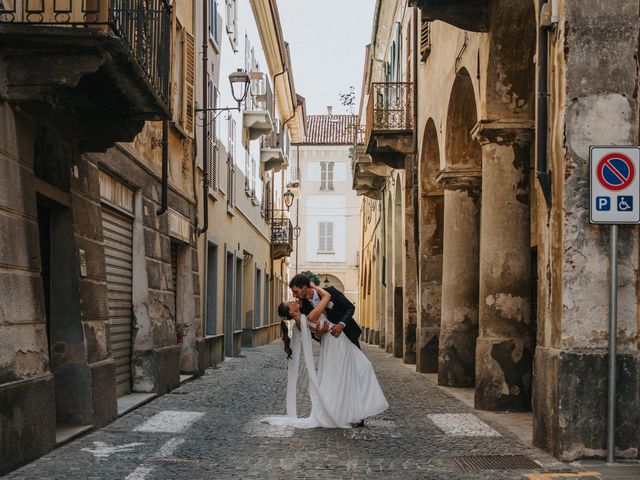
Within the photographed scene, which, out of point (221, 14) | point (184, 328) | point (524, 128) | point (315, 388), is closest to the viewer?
point (315, 388)

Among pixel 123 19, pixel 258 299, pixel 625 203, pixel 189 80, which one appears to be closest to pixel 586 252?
pixel 625 203

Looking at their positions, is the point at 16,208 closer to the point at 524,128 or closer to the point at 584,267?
the point at 584,267

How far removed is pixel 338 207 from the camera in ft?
210

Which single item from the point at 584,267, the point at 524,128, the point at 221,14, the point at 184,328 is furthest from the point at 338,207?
the point at 584,267

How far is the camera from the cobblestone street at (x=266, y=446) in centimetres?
747

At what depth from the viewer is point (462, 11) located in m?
12.2

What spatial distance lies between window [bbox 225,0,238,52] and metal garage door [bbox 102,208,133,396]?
1188 cm

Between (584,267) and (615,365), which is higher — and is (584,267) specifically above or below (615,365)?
above

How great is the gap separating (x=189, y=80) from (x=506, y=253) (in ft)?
24.7

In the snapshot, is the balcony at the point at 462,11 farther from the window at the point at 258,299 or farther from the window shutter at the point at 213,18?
the window at the point at 258,299

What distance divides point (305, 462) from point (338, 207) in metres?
56.2

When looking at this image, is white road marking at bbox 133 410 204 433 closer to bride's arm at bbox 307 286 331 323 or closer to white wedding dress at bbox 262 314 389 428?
white wedding dress at bbox 262 314 389 428

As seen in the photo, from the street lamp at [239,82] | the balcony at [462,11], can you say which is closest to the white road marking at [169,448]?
the balcony at [462,11]

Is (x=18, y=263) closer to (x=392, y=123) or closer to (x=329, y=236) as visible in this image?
(x=392, y=123)
